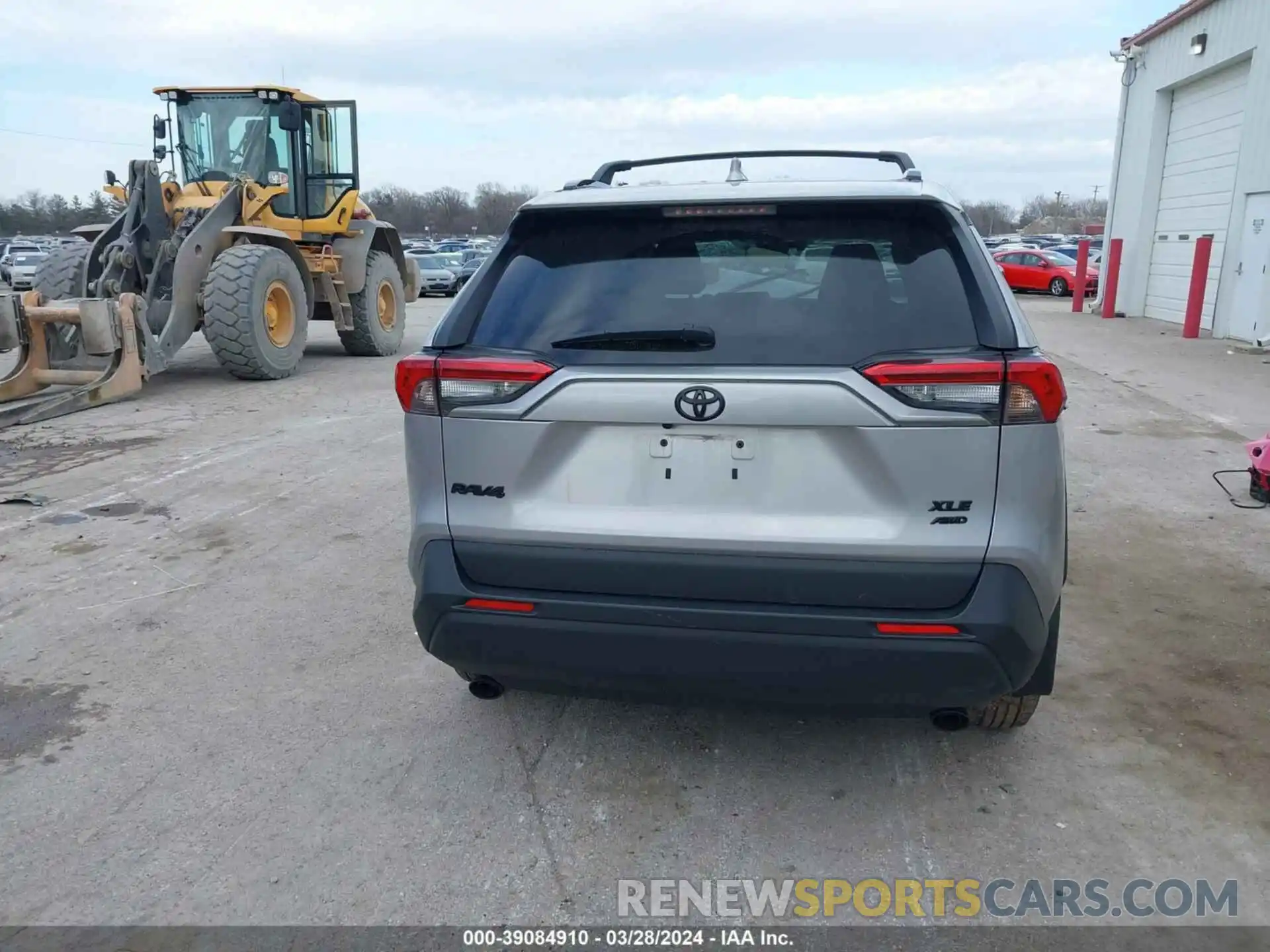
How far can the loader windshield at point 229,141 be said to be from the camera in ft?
40.2

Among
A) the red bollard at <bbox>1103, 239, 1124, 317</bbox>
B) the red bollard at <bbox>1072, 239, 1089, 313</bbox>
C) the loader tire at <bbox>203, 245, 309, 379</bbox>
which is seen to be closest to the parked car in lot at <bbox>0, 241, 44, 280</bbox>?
the loader tire at <bbox>203, 245, 309, 379</bbox>

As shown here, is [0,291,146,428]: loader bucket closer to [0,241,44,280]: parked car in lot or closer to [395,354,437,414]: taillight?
[395,354,437,414]: taillight

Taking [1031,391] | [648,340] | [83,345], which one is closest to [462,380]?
[648,340]

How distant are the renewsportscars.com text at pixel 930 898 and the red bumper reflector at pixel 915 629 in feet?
2.54

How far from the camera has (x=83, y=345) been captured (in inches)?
400

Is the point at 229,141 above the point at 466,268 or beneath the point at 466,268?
above

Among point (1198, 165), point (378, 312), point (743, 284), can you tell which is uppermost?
point (1198, 165)

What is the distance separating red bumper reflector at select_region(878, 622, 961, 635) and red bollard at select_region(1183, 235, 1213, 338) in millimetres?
16455

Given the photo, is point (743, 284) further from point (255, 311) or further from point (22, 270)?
point (22, 270)

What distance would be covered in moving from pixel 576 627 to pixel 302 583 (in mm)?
2843

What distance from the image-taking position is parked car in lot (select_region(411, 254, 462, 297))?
1195 inches

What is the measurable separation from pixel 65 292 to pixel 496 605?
10.7 m

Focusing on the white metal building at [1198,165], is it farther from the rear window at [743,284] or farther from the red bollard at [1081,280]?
the rear window at [743,284]

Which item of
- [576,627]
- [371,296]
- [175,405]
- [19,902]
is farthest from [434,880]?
[371,296]
